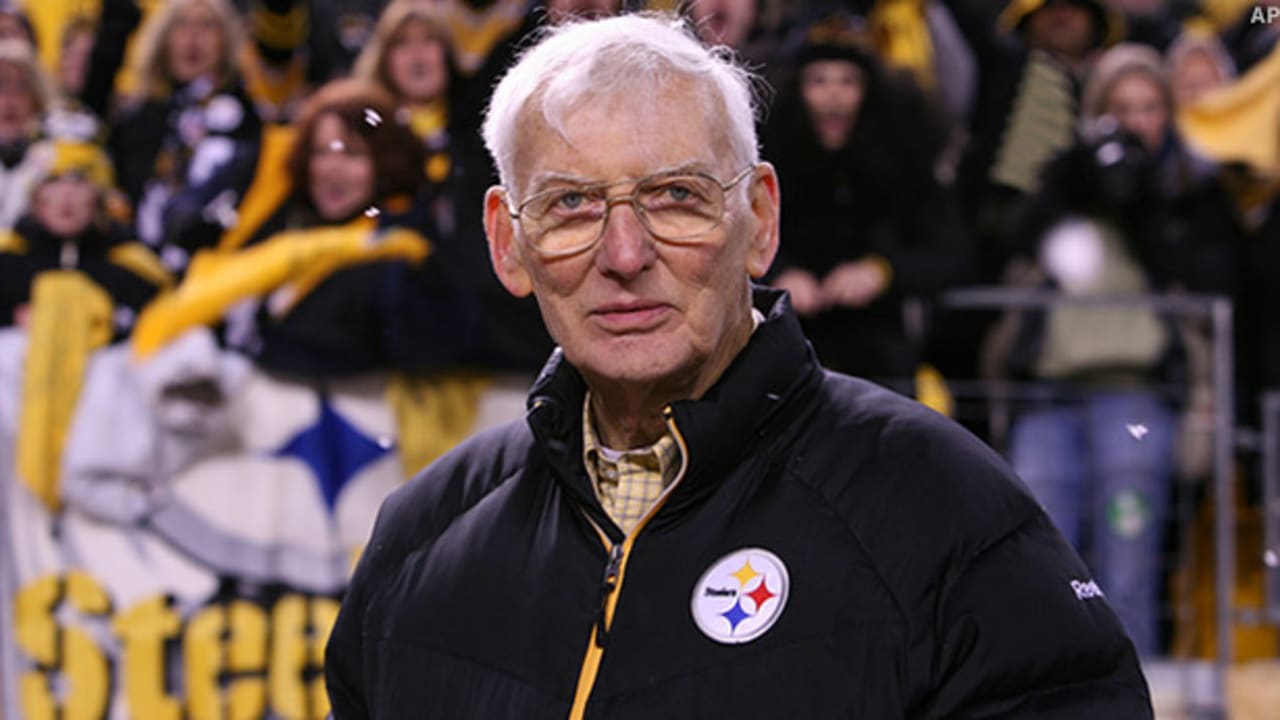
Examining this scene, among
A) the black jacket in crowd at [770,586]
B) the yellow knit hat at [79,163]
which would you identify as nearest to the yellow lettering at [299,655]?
the yellow knit hat at [79,163]

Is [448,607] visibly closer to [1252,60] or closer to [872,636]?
[872,636]

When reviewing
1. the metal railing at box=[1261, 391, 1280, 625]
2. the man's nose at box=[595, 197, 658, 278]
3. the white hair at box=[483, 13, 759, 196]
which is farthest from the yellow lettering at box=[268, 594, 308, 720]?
the man's nose at box=[595, 197, 658, 278]

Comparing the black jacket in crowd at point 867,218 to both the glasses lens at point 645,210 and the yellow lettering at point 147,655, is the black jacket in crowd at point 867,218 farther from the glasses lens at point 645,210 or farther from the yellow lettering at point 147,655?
the glasses lens at point 645,210

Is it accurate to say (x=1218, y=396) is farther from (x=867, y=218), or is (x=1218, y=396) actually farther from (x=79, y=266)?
(x=79, y=266)

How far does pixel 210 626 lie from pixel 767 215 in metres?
3.40

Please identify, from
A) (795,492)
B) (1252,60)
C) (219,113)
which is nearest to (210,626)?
(219,113)

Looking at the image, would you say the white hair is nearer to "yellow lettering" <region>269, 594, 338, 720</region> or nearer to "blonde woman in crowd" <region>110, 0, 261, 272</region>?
"yellow lettering" <region>269, 594, 338, 720</region>

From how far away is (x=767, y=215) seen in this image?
2494mm

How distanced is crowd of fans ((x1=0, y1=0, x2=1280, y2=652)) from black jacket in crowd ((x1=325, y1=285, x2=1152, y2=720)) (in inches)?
106

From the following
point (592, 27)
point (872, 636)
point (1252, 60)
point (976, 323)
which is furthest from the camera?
point (1252, 60)

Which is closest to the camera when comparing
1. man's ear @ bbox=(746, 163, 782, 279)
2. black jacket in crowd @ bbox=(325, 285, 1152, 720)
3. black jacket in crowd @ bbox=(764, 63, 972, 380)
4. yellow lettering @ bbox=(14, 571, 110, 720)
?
black jacket in crowd @ bbox=(325, 285, 1152, 720)

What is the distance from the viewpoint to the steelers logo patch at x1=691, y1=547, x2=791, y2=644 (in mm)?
2211

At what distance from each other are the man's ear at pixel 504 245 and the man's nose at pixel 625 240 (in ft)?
0.76

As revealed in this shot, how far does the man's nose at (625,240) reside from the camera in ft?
7.59
